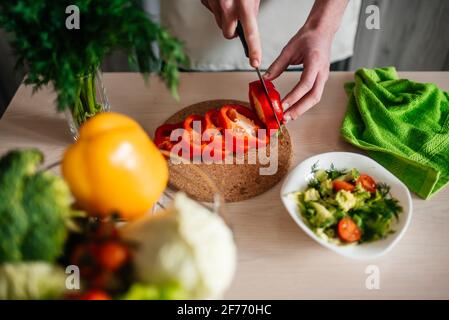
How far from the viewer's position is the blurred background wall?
1514 mm

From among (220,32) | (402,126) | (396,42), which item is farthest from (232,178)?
(396,42)

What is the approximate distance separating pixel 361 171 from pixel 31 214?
1.98 ft

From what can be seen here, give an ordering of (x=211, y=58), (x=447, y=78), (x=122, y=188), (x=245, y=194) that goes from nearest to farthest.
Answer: (x=122, y=188) → (x=245, y=194) → (x=447, y=78) → (x=211, y=58)

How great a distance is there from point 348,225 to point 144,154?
0.39 metres

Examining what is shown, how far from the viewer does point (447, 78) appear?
3.54 ft

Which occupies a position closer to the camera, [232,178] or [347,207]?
[347,207]

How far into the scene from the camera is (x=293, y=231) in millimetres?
733

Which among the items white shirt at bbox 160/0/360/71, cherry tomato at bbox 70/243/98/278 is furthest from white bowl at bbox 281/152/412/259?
white shirt at bbox 160/0/360/71

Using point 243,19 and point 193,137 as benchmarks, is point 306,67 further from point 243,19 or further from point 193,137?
point 193,137

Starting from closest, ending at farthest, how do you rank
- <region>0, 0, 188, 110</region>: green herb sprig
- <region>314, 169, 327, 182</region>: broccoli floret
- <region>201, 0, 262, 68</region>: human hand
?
<region>0, 0, 188, 110</region>: green herb sprig → <region>314, 169, 327, 182</region>: broccoli floret → <region>201, 0, 262, 68</region>: human hand

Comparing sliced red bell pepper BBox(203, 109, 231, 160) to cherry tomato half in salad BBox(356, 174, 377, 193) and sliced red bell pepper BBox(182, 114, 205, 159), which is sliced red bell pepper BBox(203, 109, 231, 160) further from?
cherry tomato half in salad BBox(356, 174, 377, 193)

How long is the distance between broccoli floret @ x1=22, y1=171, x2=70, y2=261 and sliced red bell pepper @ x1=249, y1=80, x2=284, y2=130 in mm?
533

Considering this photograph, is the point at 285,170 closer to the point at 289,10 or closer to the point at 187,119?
the point at 187,119
